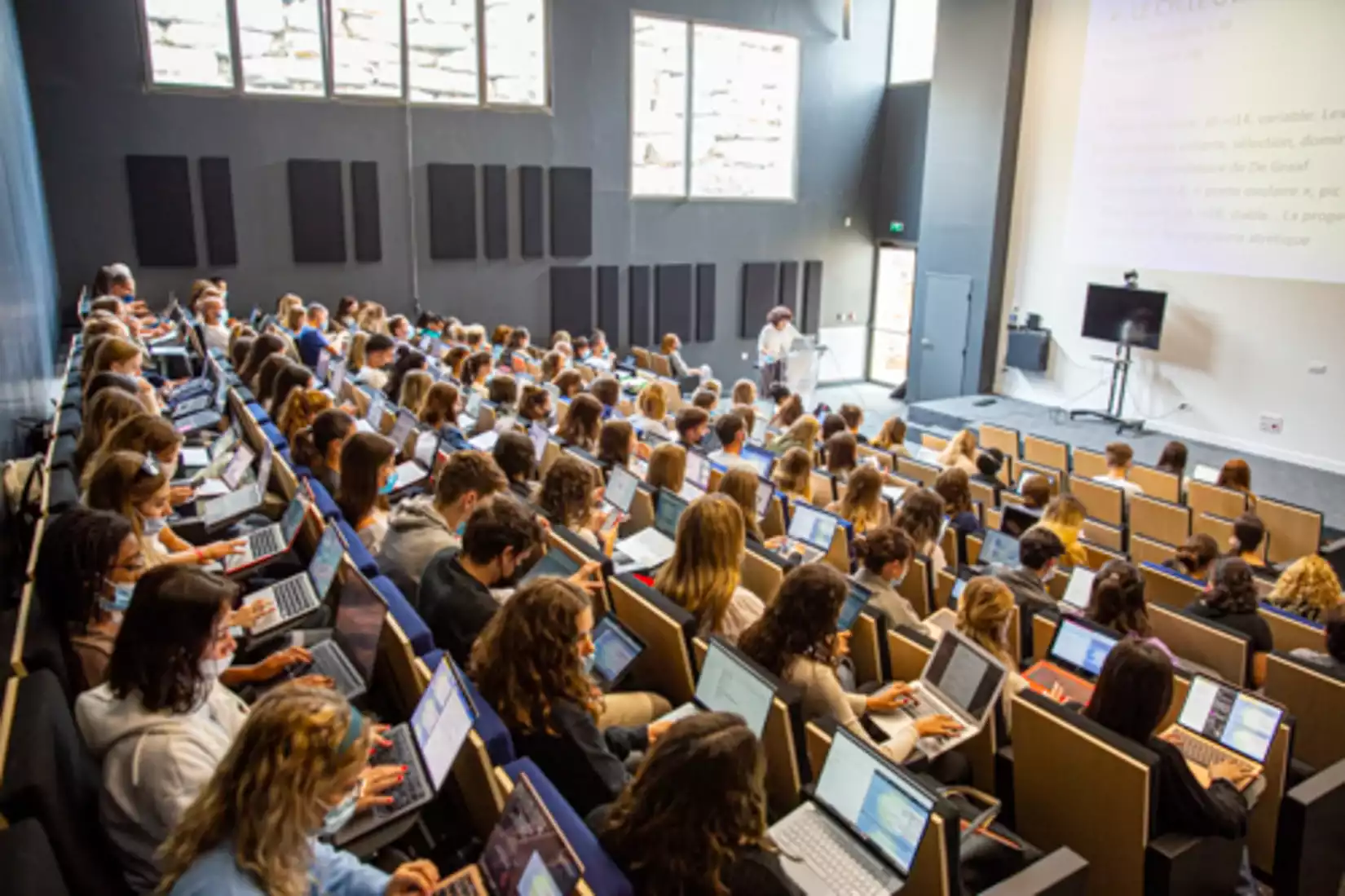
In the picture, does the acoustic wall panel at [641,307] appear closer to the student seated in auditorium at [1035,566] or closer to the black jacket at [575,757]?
the student seated in auditorium at [1035,566]

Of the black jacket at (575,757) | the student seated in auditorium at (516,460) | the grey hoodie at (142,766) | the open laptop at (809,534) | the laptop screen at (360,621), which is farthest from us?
the open laptop at (809,534)

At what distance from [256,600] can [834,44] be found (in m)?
12.3

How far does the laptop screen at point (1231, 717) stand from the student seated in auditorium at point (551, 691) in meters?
2.09

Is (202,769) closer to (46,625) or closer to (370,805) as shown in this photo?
(370,805)

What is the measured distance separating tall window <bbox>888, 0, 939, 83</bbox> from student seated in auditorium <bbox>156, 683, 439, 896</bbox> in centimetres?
1348

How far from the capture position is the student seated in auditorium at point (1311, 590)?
430cm

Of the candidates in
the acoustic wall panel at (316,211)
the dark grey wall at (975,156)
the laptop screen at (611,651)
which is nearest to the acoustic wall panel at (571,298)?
the acoustic wall panel at (316,211)

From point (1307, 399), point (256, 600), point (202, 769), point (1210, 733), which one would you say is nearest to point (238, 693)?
point (256, 600)

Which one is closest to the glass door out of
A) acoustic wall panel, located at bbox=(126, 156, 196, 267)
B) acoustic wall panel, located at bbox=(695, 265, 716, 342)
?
acoustic wall panel, located at bbox=(695, 265, 716, 342)

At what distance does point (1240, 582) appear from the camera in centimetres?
391

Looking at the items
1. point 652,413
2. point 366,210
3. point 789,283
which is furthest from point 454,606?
point 789,283

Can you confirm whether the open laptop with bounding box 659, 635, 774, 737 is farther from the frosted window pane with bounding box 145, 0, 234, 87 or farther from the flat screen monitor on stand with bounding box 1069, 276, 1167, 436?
the frosted window pane with bounding box 145, 0, 234, 87

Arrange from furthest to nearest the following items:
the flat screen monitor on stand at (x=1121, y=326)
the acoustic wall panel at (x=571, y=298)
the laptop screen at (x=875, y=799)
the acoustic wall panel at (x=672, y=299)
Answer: the acoustic wall panel at (x=672, y=299) → the acoustic wall panel at (x=571, y=298) → the flat screen monitor on stand at (x=1121, y=326) → the laptop screen at (x=875, y=799)

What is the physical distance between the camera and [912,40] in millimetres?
13344
